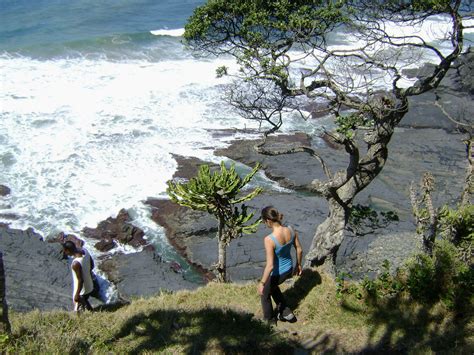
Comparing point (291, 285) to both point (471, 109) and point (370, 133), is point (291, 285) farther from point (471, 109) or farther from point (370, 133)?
point (471, 109)

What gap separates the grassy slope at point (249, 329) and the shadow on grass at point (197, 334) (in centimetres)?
1

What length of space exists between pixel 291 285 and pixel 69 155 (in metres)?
14.8

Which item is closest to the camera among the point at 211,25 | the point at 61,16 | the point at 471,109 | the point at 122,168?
the point at 211,25

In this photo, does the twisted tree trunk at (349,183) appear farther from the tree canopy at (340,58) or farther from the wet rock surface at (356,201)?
the wet rock surface at (356,201)

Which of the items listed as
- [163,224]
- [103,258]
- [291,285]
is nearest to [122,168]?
[163,224]

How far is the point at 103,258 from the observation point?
15672 millimetres

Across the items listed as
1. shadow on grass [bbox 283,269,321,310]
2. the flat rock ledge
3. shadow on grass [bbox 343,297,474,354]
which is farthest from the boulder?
shadow on grass [bbox 343,297,474,354]

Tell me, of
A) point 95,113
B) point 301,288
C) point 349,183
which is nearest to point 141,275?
point 301,288

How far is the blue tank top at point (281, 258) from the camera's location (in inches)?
283

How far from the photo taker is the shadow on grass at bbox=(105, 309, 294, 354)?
22.2 ft

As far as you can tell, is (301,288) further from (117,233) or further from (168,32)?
(168,32)

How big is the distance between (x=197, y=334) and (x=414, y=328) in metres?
3.07

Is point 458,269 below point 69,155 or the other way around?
the other way around

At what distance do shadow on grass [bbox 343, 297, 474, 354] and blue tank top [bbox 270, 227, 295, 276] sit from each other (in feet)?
4.82
